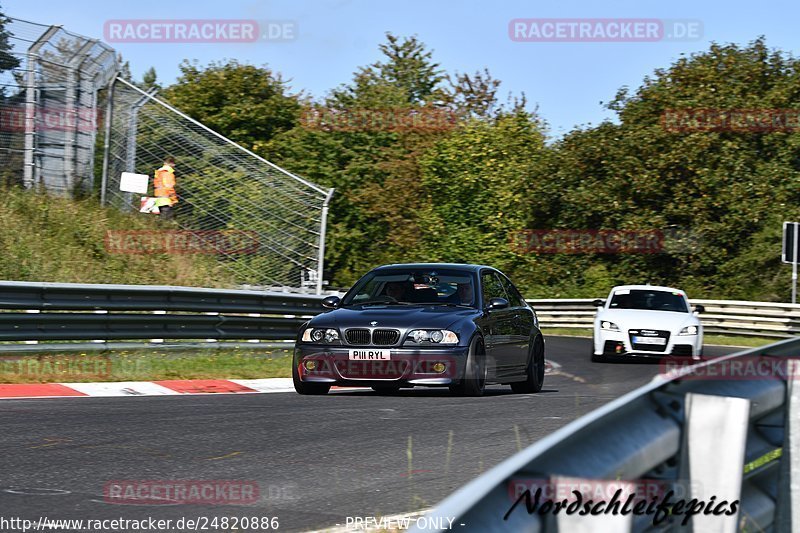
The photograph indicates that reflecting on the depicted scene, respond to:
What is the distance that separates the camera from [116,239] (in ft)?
63.3

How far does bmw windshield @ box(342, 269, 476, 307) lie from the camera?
40.6 feet

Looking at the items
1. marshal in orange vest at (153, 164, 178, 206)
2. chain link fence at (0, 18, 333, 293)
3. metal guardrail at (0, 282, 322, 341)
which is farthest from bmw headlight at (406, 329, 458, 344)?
marshal in orange vest at (153, 164, 178, 206)

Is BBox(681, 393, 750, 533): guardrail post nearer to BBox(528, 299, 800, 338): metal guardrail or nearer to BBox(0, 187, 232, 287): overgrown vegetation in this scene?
BBox(0, 187, 232, 287): overgrown vegetation

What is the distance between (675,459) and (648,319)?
54.7 ft

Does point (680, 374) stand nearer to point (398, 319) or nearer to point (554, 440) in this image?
point (554, 440)

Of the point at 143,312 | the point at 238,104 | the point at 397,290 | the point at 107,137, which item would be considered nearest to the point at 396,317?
the point at 397,290

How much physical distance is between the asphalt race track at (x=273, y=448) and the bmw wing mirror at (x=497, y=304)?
3.26 ft

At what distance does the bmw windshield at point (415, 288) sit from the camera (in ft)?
40.6

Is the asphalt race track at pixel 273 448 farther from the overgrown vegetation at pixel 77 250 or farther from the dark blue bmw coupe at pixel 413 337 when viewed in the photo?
the overgrown vegetation at pixel 77 250

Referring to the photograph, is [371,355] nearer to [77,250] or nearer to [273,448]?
[273,448]

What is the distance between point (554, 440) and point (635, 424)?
1.72ft

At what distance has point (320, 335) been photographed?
1152 centimetres

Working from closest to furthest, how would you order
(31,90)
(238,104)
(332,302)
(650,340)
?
(332,302) < (31,90) < (650,340) < (238,104)

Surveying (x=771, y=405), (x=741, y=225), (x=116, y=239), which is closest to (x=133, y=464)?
(x=771, y=405)
